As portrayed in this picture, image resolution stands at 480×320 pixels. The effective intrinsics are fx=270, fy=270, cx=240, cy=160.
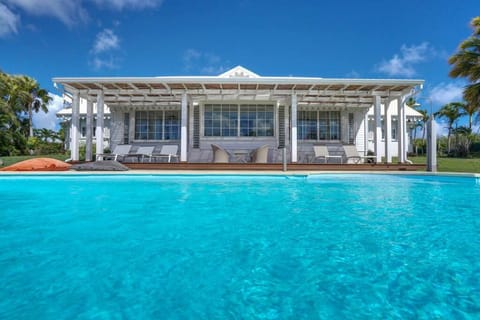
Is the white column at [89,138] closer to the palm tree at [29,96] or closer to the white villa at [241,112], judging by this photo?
the white villa at [241,112]

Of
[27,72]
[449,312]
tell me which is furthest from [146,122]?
[27,72]

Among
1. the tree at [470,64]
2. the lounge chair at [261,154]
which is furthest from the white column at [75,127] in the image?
the tree at [470,64]

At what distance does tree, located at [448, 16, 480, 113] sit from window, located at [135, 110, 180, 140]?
647 inches

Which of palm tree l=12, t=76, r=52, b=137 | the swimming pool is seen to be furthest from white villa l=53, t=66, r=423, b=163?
palm tree l=12, t=76, r=52, b=137

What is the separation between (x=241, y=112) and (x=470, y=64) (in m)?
13.3

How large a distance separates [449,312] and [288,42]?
27.9m

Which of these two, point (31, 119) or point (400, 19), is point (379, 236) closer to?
point (400, 19)

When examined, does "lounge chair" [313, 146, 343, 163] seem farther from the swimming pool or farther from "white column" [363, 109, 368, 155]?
the swimming pool

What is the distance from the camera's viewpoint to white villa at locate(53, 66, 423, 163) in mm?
11953

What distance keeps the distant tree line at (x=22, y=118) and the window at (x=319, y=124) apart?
20.6 metres

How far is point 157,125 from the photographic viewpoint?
15906 mm

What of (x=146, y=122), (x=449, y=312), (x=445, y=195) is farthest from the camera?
(x=146, y=122)

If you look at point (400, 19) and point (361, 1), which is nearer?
point (361, 1)

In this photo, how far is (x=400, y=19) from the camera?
22625 millimetres
